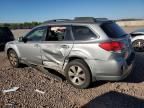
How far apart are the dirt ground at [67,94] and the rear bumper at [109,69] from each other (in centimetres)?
38

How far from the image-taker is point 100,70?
6.38 m

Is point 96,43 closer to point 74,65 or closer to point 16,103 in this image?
point 74,65

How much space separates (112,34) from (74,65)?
1260 mm

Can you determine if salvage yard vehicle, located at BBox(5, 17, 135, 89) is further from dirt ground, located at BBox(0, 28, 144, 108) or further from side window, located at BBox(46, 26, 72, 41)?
dirt ground, located at BBox(0, 28, 144, 108)

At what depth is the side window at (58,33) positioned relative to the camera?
23.2ft

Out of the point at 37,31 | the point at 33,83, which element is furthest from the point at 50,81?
the point at 37,31

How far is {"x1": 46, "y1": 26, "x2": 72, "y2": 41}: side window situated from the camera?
23.2 ft

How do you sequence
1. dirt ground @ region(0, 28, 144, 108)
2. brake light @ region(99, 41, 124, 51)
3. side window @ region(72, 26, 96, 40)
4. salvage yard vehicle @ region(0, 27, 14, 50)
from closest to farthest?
dirt ground @ region(0, 28, 144, 108), brake light @ region(99, 41, 124, 51), side window @ region(72, 26, 96, 40), salvage yard vehicle @ region(0, 27, 14, 50)

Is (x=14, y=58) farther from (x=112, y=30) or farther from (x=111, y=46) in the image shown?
(x=111, y=46)

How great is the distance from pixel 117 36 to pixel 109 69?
929 mm

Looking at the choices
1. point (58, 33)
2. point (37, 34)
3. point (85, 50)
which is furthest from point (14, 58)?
point (85, 50)

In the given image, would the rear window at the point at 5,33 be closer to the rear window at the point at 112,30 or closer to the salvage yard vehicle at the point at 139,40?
the salvage yard vehicle at the point at 139,40

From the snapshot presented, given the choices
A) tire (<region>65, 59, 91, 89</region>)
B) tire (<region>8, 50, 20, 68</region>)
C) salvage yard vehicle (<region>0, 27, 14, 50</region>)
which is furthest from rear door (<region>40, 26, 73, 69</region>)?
salvage yard vehicle (<region>0, 27, 14, 50</region>)

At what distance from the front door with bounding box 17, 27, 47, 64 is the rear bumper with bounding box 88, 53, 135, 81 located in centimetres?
202
